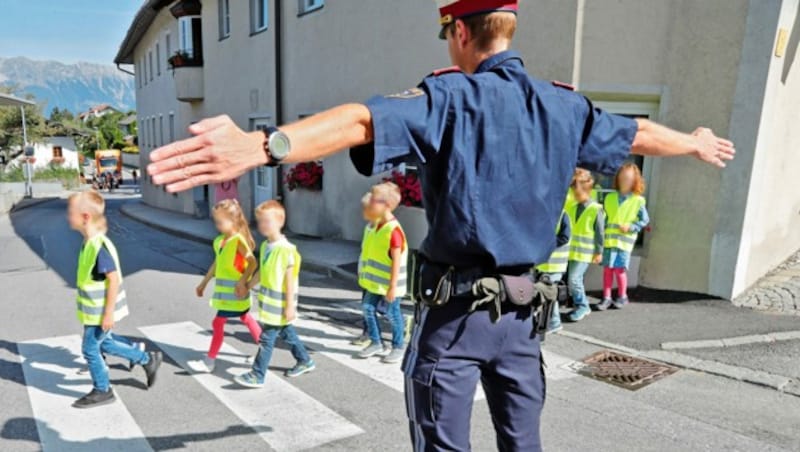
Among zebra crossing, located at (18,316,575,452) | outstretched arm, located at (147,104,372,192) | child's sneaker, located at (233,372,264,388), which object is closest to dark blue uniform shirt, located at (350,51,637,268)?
outstretched arm, located at (147,104,372,192)

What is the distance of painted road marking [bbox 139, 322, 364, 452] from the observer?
147 inches

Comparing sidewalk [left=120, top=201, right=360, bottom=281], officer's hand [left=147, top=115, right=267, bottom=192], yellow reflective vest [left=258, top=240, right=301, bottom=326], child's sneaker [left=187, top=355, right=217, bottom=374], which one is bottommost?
sidewalk [left=120, top=201, right=360, bottom=281]

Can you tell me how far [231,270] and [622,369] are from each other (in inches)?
137

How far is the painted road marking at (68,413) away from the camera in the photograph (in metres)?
3.63

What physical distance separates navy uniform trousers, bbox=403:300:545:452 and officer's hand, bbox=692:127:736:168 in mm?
959

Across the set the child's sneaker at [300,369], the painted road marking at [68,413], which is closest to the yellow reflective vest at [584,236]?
the child's sneaker at [300,369]

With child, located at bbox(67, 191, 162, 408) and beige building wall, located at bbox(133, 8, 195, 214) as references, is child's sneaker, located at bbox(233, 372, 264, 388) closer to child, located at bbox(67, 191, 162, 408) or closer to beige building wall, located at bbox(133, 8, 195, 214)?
child, located at bbox(67, 191, 162, 408)

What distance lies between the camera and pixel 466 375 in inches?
76.0

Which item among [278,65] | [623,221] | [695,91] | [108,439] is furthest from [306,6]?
[108,439]

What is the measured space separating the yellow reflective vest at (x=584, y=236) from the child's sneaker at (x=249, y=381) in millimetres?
3712

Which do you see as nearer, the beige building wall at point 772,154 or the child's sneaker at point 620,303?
the beige building wall at point 772,154

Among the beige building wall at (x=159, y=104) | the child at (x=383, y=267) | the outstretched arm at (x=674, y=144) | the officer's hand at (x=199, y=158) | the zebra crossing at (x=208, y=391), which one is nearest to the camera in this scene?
the officer's hand at (x=199, y=158)

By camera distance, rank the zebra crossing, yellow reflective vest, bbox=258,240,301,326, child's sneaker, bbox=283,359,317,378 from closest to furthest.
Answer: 1. the zebra crossing
2. yellow reflective vest, bbox=258,240,301,326
3. child's sneaker, bbox=283,359,317,378

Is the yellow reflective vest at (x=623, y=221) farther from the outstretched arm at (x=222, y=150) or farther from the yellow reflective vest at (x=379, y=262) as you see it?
the outstretched arm at (x=222, y=150)
